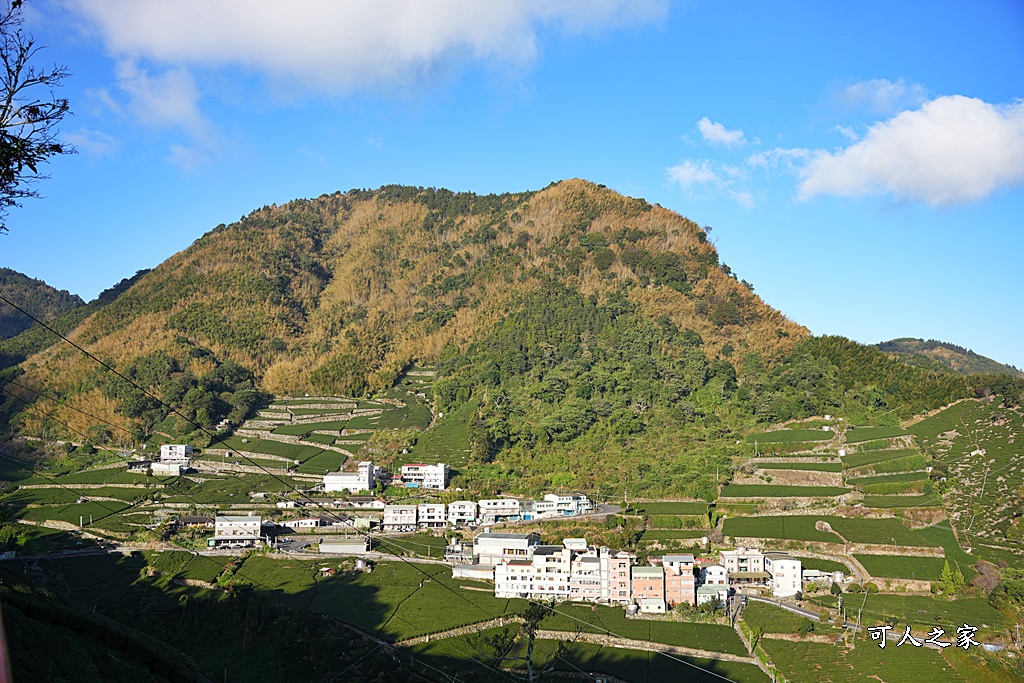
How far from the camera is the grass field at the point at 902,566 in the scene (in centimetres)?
2288

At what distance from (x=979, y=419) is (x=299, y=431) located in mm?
31216

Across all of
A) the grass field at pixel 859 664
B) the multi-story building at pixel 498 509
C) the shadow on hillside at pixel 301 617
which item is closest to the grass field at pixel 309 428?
the multi-story building at pixel 498 509

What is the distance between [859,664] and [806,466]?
1203 cm

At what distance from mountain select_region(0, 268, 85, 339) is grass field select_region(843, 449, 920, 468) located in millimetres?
70632

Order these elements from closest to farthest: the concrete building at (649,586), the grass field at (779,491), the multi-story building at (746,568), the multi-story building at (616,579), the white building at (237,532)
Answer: the concrete building at (649,586)
the multi-story building at (616,579)
the multi-story building at (746,568)
the grass field at (779,491)
the white building at (237,532)

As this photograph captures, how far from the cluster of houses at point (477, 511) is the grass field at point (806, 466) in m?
6.76

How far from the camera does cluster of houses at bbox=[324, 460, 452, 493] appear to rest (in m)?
33.2

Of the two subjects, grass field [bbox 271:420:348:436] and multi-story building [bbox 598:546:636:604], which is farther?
grass field [bbox 271:420:348:436]

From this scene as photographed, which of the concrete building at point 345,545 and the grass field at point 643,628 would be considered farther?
the concrete building at point 345,545

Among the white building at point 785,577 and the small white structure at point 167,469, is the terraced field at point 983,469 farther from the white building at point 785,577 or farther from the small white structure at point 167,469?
the small white structure at point 167,469

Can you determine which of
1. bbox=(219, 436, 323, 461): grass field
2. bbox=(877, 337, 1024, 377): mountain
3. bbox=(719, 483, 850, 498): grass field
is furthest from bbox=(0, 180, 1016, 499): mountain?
bbox=(877, 337, 1024, 377): mountain

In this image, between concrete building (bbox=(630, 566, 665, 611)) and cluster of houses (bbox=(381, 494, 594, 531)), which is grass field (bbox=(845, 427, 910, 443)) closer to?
cluster of houses (bbox=(381, 494, 594, 531))

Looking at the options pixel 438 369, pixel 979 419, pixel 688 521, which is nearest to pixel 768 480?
pixel 688 521

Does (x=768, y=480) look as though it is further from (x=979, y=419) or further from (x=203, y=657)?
(x=203, y=657)
